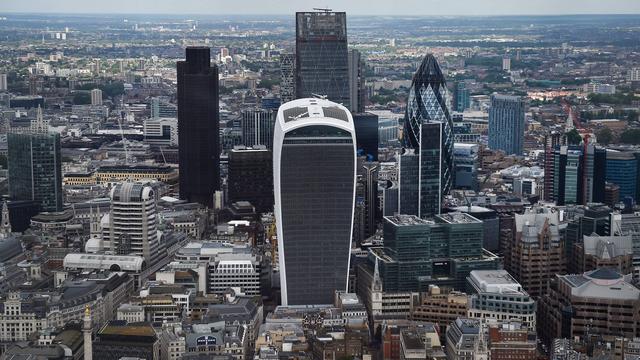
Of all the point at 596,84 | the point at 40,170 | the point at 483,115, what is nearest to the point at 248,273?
the point at 40,170

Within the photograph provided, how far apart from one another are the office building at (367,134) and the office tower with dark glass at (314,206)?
548 inches

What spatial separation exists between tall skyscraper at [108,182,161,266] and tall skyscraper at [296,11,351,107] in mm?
10477

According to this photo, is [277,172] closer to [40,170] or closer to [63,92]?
[40,170]

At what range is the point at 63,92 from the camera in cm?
5512

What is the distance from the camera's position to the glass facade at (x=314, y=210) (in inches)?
853

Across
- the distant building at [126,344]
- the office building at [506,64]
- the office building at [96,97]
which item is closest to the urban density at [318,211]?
the distant building at [126,344]

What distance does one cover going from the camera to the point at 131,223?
24.4 meters

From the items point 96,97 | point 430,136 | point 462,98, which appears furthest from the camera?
point 96,97

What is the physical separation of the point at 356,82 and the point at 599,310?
79.5 ft

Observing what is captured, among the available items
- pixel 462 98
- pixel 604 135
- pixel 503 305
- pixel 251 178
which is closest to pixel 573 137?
pixel 604 135

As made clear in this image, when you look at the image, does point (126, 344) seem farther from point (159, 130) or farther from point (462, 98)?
point (462, 98)

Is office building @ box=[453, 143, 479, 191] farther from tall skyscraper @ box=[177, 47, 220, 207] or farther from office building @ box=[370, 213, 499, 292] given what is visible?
office building @ box=[370, 213, 499, 292]

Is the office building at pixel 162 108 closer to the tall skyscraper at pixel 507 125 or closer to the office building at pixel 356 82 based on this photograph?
the office building at pixel 356 82

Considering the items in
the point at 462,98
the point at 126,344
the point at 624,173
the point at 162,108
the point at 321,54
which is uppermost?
the point at 321,54
